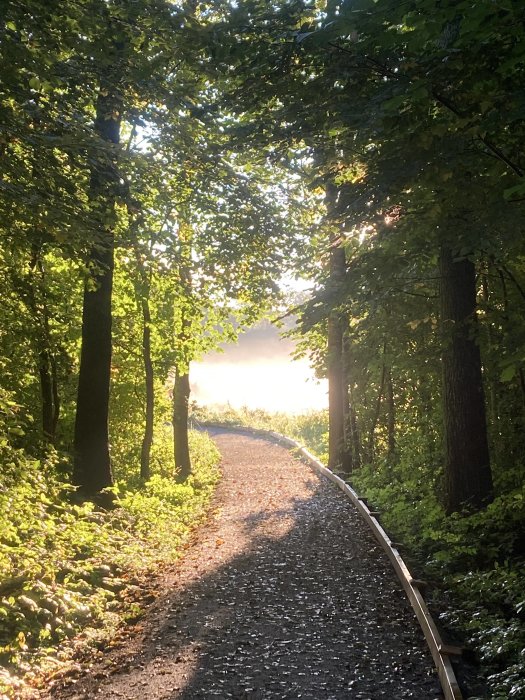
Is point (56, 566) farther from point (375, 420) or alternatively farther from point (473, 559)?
point (375, 420)

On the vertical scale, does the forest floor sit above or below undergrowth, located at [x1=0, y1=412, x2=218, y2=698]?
below

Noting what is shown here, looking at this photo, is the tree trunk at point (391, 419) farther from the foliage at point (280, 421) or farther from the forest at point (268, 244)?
A: the foliage at point (280, 421)

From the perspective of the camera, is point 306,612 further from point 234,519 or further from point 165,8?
point 165,8

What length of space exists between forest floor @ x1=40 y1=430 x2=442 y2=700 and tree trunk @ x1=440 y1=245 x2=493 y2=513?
1790 mm

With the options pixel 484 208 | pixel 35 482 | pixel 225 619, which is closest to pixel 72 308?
pixel 35 482

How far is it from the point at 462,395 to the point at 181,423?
10.2 metres

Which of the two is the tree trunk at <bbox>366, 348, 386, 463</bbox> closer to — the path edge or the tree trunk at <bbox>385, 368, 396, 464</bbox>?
the tree trunk at <bbox>385, 368, 396, 464</bbox>

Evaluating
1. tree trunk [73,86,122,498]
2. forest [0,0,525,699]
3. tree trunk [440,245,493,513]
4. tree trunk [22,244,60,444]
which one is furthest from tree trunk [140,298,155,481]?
tree trunk [440,245,493,513]

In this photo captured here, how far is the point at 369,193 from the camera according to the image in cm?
790

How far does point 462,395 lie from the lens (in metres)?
9.58

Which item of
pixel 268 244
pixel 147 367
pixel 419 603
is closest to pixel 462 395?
pixel 419 603

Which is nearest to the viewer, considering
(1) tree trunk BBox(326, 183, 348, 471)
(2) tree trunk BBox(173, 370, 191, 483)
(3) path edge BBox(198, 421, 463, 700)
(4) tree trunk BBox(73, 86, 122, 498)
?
(3) path edge BBox(198, 421, 463, 700)

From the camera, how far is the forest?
6.23 meters

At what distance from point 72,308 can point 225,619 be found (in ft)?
26.9
